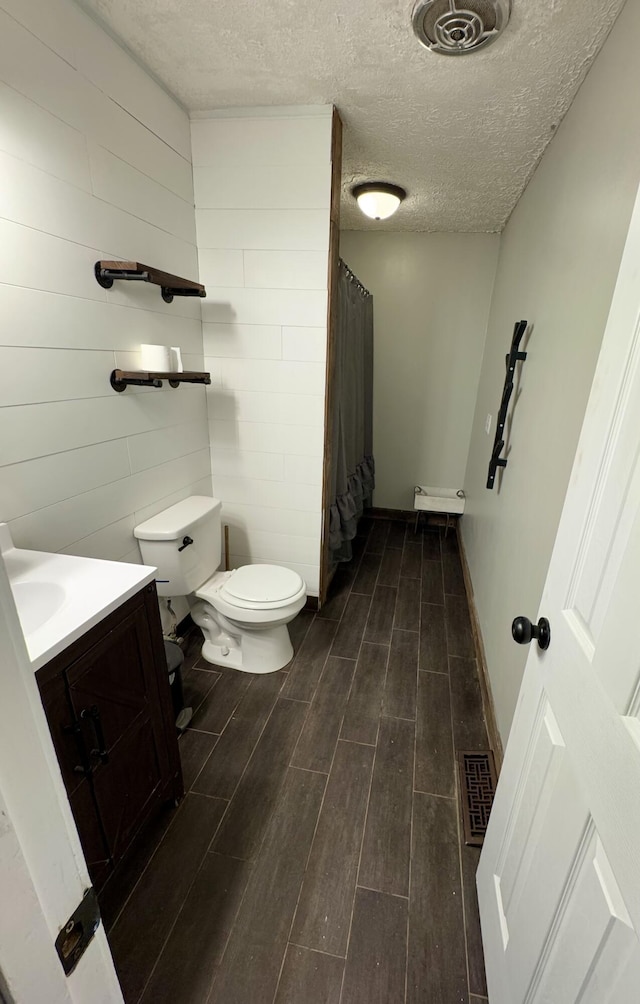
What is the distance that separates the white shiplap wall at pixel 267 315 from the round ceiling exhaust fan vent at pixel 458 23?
0.57 m

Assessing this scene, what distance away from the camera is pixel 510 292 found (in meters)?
2.40

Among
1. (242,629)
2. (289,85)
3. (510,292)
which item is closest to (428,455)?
(510,292)

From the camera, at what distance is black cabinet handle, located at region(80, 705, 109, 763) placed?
0.96 m

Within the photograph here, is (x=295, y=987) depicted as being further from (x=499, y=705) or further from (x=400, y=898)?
(x=499, y=705)

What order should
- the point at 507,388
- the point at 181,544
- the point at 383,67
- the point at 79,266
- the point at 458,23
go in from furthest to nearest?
the point at 507,388, the point at 181,544, the point at 383,67, the point at 79,266, the point at 458,23

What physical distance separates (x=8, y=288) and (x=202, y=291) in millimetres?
800

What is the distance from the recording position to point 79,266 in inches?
53.5

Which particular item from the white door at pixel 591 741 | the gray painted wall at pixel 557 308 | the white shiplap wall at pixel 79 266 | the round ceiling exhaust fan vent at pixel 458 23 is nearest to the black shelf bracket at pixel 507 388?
the gray painted wall at pixel 557 308

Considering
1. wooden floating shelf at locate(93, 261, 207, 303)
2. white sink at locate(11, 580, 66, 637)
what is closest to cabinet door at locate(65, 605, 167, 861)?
white sink at locate(11, 580, 66, 637)

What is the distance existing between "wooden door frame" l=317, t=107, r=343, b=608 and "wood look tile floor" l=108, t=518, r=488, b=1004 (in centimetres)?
53

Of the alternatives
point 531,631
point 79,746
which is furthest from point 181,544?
point 531,631

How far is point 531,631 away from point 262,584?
1.31m

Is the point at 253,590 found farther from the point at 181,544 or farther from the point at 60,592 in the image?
the point at 60,592

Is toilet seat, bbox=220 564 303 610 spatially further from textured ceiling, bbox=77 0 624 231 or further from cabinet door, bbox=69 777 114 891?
textured ceiling, bbox=77 0 624 231
